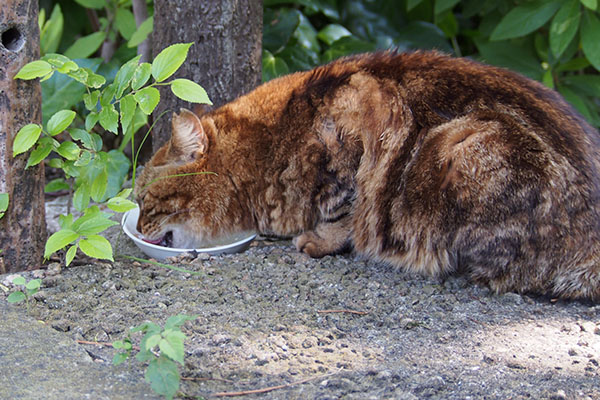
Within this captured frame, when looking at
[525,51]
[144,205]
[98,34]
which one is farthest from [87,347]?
[525,51]

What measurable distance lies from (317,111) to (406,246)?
2.72 ft

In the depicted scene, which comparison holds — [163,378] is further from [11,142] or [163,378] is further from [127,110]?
[11,142]

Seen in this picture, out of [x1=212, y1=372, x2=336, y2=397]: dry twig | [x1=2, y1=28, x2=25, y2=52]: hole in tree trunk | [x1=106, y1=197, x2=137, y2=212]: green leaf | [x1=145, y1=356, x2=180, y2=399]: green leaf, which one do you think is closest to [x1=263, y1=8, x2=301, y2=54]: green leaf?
[x1=2, y1=28, x2=25, y2=52]: hole in tree trunk

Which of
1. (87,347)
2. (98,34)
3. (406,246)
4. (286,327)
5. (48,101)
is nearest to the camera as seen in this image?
(87,347)

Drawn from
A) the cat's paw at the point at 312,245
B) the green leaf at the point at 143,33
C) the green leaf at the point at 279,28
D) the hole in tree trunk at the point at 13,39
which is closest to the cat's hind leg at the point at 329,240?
the cat's paw at the point at 312,245

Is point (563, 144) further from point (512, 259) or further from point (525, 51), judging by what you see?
point (525, 51)

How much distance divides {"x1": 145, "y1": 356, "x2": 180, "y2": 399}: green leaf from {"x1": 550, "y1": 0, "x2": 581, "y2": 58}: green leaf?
3415 millimetres

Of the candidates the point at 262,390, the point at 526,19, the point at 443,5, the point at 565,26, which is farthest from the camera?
the point at 443,5

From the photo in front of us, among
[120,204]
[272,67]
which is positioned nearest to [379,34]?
[272,67]

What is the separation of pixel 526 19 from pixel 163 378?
3.63 metres

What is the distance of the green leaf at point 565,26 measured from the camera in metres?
4.19

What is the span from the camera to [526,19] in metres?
4.38

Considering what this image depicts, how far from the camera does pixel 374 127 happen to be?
318cm

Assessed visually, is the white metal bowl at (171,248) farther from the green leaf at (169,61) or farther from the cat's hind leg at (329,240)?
the green leaf at (169,61)
